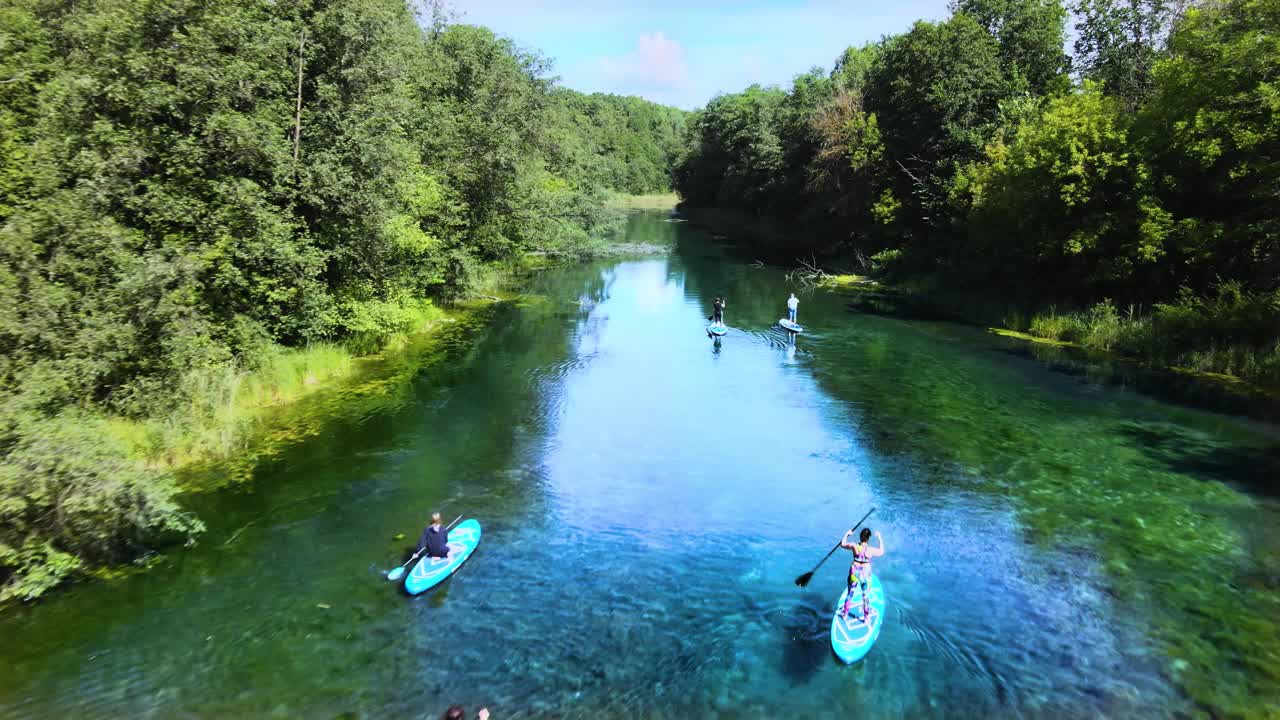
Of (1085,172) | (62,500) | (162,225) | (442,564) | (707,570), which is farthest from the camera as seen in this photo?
(1085,172)

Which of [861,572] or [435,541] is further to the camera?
[435,541]

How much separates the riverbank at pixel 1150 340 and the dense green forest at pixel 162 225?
102 feet

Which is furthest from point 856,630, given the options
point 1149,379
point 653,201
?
point 653,201

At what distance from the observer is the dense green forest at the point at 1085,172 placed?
29938 millimetres

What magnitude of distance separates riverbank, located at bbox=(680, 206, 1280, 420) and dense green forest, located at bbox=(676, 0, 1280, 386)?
108 mm

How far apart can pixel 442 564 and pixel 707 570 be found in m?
A: 5.78

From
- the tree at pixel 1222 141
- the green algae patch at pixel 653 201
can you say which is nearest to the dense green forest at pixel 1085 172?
the tree at pixel 1222 141

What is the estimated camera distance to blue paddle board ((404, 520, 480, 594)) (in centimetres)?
1470

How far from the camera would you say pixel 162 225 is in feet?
68.4

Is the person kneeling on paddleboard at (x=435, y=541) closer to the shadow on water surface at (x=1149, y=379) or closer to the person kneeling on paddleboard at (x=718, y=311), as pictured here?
the shadow on water surface at (x=1149, y=379)

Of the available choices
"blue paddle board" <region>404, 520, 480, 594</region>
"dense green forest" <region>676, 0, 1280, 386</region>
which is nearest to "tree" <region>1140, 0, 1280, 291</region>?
"dense green forest" <region>676, 0, 1280, 386</region>

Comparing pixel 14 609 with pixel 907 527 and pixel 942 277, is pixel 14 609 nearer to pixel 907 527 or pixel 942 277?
Result: pixel 907 527

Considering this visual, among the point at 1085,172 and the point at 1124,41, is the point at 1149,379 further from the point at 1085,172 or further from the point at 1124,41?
the point at 1124,41

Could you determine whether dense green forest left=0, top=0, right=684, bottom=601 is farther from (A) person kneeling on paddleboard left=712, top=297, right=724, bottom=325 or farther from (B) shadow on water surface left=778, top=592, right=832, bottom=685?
(A) person kneeling on paddleboard left=712, top=297, right=724, bottom=325
